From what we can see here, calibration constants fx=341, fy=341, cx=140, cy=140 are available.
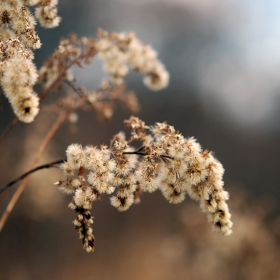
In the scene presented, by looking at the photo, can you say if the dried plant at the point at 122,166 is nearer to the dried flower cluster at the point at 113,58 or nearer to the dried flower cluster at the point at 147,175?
the dried flower cluster at the point at 147,175

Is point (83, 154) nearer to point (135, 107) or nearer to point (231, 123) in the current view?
point (135, 107)

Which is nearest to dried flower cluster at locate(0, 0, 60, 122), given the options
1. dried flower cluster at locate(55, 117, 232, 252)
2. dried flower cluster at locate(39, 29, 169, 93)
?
dried flower cluster at locate(55, 117, 232, 252)

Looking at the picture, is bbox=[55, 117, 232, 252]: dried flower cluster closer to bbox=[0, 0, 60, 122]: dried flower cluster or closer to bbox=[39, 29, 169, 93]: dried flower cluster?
bbox=[0, 0, 60, 122]: dried flower cluster

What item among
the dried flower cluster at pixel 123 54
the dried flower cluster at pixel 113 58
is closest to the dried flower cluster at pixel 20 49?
the dried flower cluster at pixel 113 58

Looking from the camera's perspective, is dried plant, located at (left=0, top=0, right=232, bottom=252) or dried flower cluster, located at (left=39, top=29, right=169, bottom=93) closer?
dried plant, located at (left=0, top=0, right=232, bottom=252)

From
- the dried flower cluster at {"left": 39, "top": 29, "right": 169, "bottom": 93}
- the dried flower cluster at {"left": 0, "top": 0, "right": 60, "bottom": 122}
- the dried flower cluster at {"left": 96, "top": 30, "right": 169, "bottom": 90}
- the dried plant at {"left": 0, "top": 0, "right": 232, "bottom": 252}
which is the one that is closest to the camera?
the dried flower cluster at {"left": 0, "top": 0, "right": 60, "bottom": 122}
